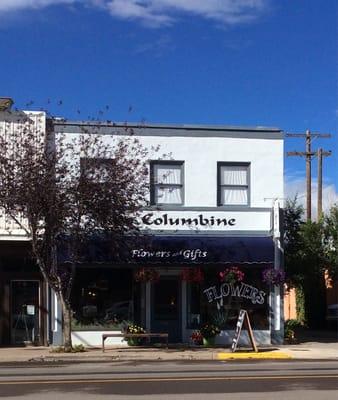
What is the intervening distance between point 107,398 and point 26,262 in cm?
1281

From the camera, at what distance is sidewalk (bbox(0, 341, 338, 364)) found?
18448 millimetres

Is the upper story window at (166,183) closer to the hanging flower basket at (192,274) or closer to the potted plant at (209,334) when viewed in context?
the hanging flower basket at (192,274)

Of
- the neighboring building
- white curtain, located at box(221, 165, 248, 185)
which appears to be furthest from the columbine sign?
white curtain, located at box(221, 165, 248, 185)

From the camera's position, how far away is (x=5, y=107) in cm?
2183

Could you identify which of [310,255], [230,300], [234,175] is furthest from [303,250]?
[234,175]

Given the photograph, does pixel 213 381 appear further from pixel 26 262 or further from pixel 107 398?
pixel 26 262

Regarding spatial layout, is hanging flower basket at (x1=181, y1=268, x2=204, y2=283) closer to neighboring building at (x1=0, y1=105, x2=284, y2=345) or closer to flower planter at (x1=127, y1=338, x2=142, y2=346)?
A: neighboring building at (x1=0, y1=105, x2=284, y2=345)

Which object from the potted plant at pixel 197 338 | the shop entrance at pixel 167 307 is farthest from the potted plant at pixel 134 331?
the potted plant at pixel 197 338

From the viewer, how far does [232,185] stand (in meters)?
23.0

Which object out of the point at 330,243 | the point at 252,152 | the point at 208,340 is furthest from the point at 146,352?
the point at 330,243

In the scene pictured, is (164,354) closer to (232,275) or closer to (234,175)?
(232,275)

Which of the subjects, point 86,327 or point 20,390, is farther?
point 86,327

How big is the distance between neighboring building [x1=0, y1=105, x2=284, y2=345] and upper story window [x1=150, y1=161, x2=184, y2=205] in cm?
3

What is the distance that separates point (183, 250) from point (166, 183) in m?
2.43
